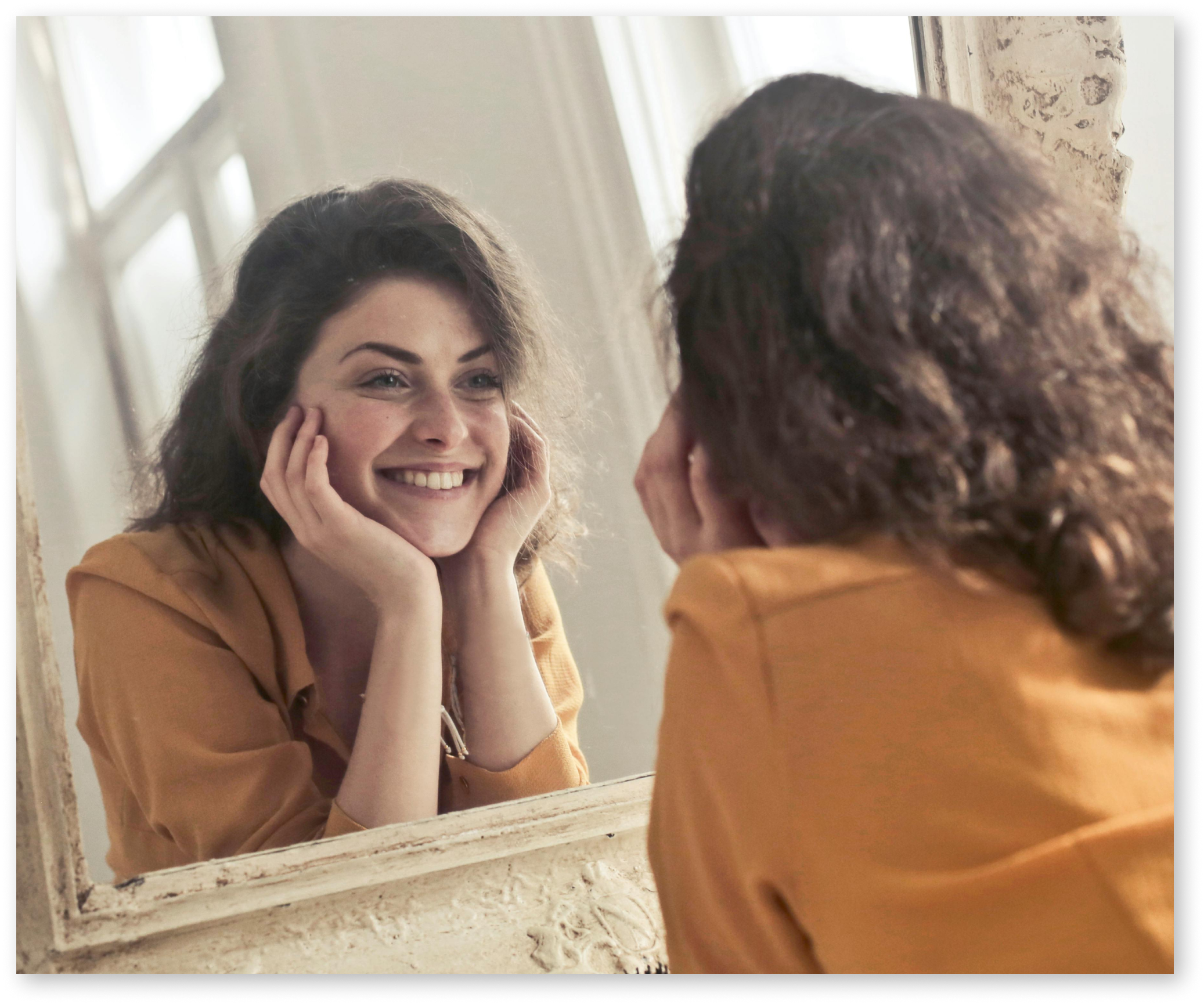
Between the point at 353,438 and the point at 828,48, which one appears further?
the point at 828,48

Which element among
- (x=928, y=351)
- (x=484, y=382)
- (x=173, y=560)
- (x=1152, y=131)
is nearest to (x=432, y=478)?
(x=484, y=382)

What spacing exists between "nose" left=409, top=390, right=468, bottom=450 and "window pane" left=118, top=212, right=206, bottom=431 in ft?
0.66

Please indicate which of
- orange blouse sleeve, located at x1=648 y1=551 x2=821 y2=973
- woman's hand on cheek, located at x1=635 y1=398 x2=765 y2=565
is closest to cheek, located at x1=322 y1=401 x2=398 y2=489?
woman's hand on cheek, located at x1=635 y1=398 x2=765 y2=565

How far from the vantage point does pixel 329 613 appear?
0.89 metres

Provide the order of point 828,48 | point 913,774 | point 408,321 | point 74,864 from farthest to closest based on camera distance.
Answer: point 828,48 < point 408,321 < point 74,864 < point 913,774

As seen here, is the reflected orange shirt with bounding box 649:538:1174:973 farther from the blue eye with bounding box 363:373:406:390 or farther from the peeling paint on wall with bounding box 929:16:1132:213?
the peeling paint on wall with bounding box 929:16:1132:213

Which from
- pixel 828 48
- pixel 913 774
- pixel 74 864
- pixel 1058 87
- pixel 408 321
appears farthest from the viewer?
pixel 1058 87

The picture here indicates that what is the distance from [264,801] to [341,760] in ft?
0.23

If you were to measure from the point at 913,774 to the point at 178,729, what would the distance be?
0.58 m

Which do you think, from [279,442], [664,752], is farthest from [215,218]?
[664,752]

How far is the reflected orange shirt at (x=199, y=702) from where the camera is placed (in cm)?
81

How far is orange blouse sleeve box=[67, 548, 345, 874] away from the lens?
0.81 m

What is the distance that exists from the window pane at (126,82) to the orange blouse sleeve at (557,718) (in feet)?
1.69

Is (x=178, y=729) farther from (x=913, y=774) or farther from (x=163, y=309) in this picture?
(x=913, y=774)
